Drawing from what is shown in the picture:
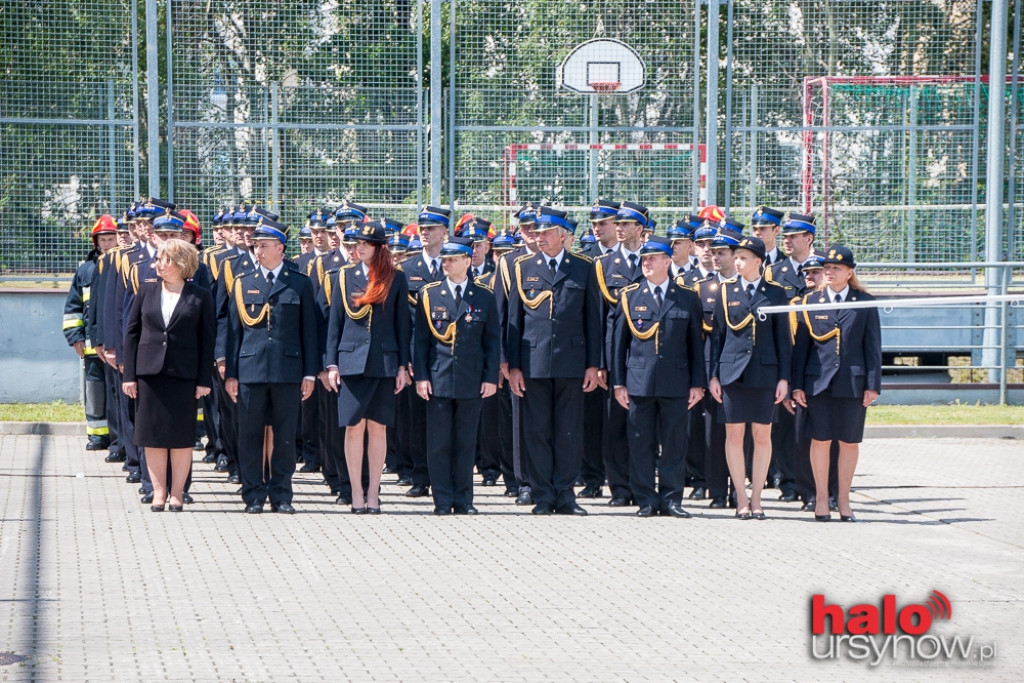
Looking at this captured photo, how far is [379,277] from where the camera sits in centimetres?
1137

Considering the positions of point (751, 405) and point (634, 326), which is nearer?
point (751, 405)

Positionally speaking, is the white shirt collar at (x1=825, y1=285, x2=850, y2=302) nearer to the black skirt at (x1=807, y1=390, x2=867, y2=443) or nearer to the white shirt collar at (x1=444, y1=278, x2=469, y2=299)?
the black skirt at (x1=807, y1=390, x2=867, y2=443)

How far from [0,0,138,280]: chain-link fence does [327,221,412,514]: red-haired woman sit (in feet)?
23.8

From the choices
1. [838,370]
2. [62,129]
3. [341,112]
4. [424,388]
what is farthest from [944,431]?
[62,129]

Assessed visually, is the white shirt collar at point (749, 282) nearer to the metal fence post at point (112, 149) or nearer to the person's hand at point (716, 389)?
the person's hand at point (716, 389)

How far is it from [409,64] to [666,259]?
7.35m

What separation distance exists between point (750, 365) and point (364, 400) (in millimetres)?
2749

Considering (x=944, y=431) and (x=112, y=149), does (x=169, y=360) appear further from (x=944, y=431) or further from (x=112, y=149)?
(x=944, y=431)

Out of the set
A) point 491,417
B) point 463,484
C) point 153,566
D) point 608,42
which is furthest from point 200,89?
point 153,566

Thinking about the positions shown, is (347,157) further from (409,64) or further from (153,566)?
(153,566)

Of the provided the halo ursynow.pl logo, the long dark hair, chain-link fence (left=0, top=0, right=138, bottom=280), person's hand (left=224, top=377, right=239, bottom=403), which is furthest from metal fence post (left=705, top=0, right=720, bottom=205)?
the halo ursynow.pl logo

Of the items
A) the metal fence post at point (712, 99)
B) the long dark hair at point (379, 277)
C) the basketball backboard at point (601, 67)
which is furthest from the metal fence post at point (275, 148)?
the long dark hair at point (379, 277)

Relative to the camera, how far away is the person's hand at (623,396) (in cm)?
1149

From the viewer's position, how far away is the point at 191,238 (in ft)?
44.1
